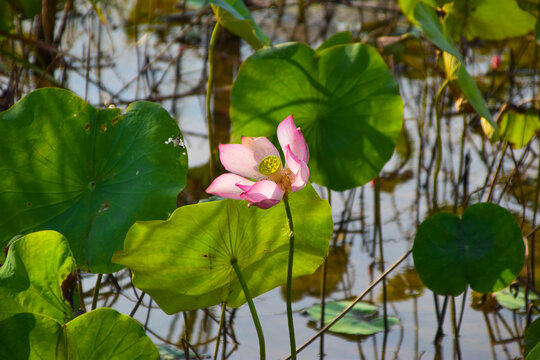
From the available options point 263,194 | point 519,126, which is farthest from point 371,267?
point 263,194

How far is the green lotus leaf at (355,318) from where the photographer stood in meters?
1.28

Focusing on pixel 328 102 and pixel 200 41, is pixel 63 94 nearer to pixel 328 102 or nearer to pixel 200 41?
pixel 328 102

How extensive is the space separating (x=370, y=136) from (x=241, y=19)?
0.30 metres

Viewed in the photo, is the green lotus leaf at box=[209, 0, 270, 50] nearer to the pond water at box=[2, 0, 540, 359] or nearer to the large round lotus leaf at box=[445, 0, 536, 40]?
the pond water at box=[2, 0, 540, 359]

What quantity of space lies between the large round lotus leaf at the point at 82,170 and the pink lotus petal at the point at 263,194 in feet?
0.78

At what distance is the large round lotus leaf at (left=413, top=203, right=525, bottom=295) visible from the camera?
0.99m

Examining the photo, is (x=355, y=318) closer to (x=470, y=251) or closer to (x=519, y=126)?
(x=470, y=251)

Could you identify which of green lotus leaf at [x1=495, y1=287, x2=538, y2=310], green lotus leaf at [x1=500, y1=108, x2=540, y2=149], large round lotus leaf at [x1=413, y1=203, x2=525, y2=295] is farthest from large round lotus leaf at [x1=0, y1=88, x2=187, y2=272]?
green lotus leaf at [x1=495, y1=287, x2=538, y2=310]

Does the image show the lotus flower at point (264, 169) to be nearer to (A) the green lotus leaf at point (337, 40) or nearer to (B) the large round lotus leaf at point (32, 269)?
(B) the large round lotus leaf at point (32, 269)

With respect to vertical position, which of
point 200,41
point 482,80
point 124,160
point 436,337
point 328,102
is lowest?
point 436,337

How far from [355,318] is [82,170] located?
0.69m

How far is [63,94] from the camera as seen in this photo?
0.91 meters

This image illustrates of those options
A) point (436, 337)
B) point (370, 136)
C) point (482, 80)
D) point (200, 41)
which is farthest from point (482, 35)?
point (200, 41)

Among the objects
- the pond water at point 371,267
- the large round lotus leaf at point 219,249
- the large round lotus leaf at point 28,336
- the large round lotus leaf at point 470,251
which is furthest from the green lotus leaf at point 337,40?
the large round lotus leaf at point 28,336
